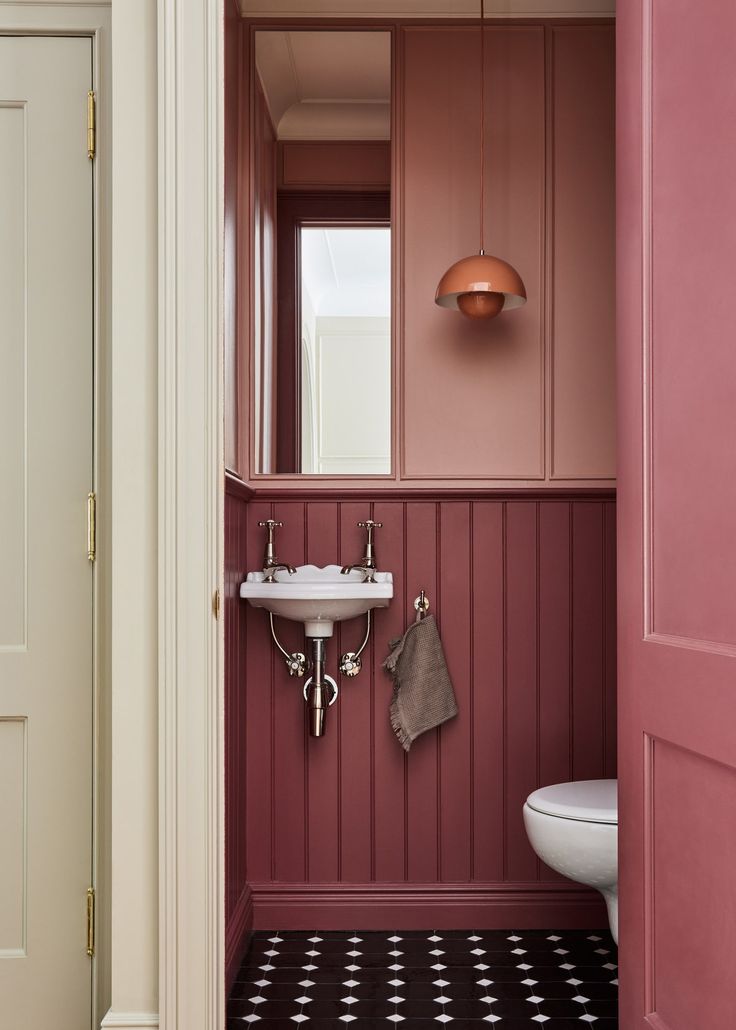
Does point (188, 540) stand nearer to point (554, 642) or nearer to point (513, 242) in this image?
point (554, 642)

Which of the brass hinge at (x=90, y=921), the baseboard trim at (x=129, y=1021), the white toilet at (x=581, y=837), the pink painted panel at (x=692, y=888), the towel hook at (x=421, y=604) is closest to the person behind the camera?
the pink painted panel at (x=692, y=888)

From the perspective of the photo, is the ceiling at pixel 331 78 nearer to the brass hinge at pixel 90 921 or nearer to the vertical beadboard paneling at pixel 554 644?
the vertical beadboard paneling at pixel 554 644

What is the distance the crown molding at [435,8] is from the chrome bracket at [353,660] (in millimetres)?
1774

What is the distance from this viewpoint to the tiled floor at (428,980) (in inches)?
83.0

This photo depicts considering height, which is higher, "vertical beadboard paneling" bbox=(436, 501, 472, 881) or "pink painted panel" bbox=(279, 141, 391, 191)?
"pink painted panel" bbox=(279, 141, 391, 191)

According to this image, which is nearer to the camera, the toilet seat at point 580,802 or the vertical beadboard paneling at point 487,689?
the toilet seat at point 580,802

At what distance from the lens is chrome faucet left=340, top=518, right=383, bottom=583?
8.73 feet

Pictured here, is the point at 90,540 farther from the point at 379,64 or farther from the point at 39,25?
the point at 379,64

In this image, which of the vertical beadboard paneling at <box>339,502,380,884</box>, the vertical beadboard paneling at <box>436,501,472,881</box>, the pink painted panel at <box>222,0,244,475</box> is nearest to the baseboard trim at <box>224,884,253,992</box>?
the vertical beadboard paneling at <box>339,502,380,884</box>

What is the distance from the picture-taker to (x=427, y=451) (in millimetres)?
2770

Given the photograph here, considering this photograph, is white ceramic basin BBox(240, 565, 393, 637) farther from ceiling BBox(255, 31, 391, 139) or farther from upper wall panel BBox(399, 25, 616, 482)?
ceiling BBox(255, 31, 391, 139)

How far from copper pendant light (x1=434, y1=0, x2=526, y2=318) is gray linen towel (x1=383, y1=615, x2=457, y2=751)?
894mm

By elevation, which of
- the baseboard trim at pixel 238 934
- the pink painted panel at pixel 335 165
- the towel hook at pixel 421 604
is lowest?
the baseboard trim at pixel 238 934

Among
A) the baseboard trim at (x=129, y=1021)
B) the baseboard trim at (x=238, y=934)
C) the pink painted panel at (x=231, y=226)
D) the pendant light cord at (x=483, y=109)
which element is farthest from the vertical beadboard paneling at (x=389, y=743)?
the baseboard trim at (x=129, y=1021)
